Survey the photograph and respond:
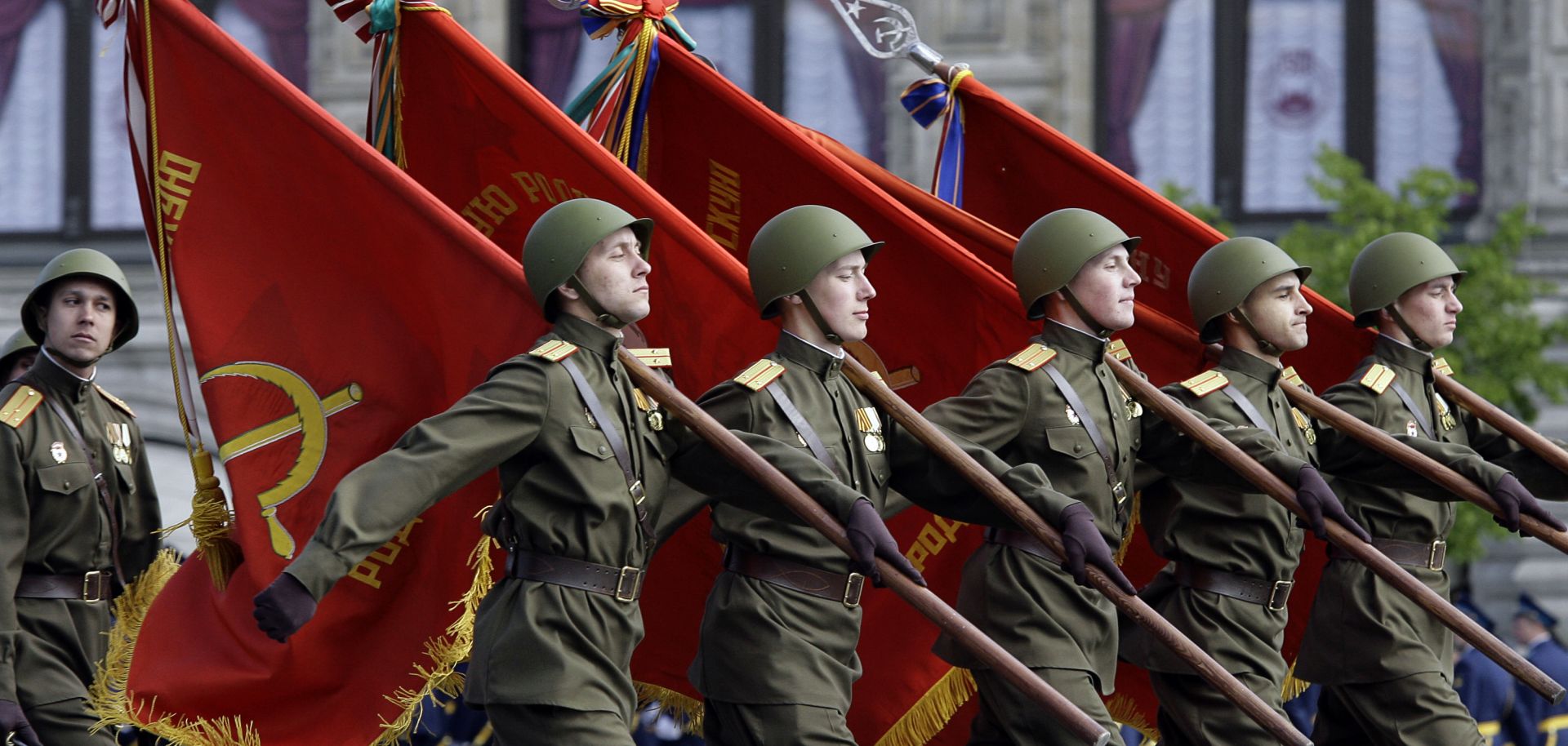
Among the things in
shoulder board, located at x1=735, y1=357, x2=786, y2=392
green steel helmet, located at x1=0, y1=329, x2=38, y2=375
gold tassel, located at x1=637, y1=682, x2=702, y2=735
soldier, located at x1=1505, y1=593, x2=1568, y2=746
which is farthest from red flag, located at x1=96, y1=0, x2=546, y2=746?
soldier, located at x1=1505, y1=593, x2=1568, y2=746

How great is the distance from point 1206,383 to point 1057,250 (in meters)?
0.65

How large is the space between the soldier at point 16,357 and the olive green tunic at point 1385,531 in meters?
4.46

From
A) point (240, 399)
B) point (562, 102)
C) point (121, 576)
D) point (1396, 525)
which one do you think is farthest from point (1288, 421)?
point (562, 102)

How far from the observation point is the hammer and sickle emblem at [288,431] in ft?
21.5

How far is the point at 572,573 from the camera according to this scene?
5.66 m

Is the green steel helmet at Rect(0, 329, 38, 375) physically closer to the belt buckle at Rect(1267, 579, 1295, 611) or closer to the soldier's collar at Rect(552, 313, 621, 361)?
the soldier's collar at Rect(552, 313, 621, 361)

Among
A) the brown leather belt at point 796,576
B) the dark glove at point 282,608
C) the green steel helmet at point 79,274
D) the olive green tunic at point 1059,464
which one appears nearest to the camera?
the dark glove at point 282,608

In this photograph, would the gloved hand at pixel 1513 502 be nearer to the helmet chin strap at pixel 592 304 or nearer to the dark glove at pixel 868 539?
the dark glove at pixel 868 539

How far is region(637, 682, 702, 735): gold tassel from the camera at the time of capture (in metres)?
6.95

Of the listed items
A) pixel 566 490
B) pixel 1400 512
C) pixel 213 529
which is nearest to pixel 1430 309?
pixel 1400 512

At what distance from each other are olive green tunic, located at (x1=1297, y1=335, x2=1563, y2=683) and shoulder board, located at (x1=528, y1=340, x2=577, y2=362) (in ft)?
8.83

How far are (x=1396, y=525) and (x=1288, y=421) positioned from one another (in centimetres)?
52

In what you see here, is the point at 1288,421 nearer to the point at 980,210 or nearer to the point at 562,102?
the point at 980,210

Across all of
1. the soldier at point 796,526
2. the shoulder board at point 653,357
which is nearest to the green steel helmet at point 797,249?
the soldier at point 796,526
